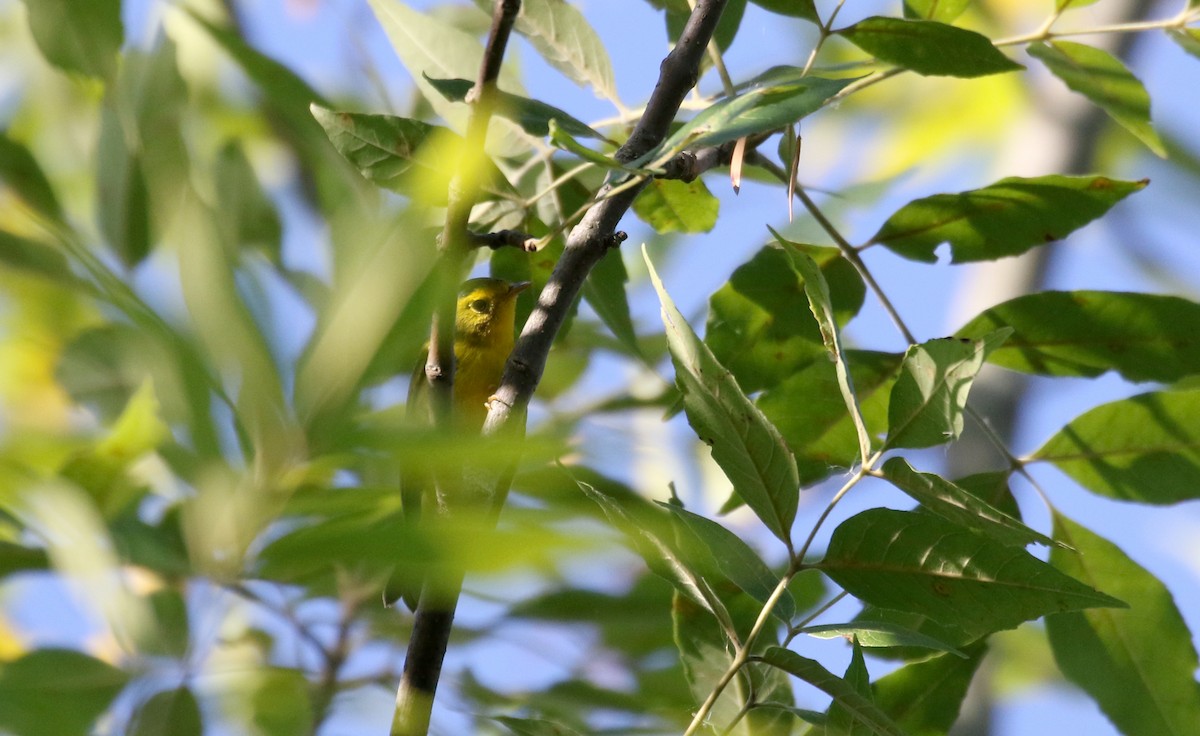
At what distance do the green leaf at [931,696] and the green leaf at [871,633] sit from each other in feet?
0.91

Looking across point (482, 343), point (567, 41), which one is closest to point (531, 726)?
point (567, 41)

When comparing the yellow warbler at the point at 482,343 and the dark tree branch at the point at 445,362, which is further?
the yellow warbler at the point at 482,343

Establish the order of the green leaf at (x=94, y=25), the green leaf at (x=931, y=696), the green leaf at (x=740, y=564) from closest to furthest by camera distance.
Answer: the green leaf at (x=94, y=25)
the green leaf at (x=740, y=564)
the green leaf at (x=931, y=696)

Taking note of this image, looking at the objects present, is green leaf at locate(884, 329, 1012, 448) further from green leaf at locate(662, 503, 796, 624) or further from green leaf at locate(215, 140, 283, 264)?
green leaf at locate(215, 140, 283, 264)

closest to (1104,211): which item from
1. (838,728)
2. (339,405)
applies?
(838,728)

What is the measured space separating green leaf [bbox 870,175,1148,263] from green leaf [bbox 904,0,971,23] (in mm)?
204

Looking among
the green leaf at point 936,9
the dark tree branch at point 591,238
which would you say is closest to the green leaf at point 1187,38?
the green leaf at point 936,9

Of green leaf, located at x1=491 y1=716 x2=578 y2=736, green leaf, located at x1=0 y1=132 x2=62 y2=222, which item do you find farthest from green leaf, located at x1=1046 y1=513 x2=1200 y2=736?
green leaf, located at x1=0 y1=132 x2=62 y2=222

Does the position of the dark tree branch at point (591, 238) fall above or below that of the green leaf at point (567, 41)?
below

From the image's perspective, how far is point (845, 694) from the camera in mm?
911

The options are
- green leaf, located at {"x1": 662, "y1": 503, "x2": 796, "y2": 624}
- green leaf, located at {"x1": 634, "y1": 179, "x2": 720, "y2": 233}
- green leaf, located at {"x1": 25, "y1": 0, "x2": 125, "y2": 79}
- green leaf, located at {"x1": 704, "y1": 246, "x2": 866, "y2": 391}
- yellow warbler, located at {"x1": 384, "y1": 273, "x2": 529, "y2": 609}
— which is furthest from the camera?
yellow warbler, located at {"x1": 384, "y1": 273, "x2": 529, "y2": 609}

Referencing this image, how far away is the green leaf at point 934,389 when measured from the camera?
92 centimetres

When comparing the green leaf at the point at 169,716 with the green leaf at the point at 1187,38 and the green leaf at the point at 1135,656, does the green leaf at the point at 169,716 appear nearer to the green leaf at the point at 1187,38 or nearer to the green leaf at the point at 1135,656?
the green leaf at the point at 1135,656

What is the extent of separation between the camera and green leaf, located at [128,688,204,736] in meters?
0.72
